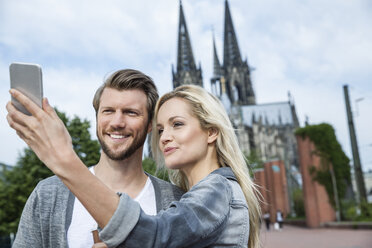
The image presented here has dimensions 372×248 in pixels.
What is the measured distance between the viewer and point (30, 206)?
1821 millimetres

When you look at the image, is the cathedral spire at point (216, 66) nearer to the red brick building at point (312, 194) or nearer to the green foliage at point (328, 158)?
the red brick building at point (312, 194)

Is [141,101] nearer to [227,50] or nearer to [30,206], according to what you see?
[30,206]

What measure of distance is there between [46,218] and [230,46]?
80.9 meters

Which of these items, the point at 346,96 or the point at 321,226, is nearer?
the point at 346,96

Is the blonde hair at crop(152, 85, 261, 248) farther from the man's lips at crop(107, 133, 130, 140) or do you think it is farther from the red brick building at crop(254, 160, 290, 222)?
the red brick building at crop(254, 160, 290, 222)

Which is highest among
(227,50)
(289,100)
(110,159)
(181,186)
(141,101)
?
(227,50)

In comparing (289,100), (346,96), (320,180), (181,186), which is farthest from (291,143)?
(181,186)

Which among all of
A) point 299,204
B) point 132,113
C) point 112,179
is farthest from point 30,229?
point 299,204

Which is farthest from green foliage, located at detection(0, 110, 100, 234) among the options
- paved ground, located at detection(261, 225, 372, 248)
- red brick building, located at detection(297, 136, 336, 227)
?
red brick building, located at detection(297, 136, 336, 227)

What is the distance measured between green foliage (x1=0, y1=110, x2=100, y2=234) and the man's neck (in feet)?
52.3

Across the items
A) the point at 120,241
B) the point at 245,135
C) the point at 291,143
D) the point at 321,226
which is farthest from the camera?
the point at 291,143

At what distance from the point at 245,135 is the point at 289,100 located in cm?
2361

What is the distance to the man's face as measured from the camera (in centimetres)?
206

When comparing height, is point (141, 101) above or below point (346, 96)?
below
